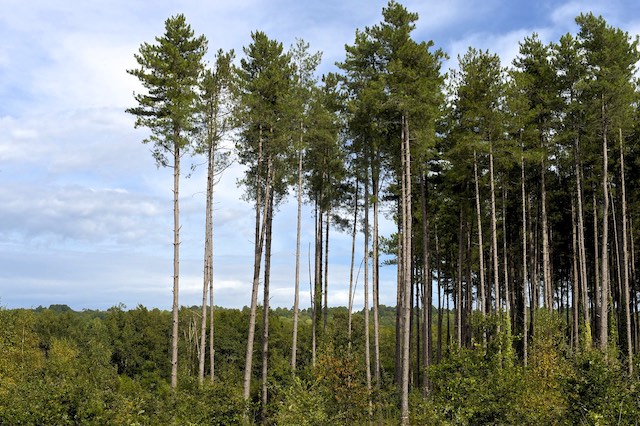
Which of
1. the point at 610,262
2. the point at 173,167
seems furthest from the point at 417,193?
the point at 610,262

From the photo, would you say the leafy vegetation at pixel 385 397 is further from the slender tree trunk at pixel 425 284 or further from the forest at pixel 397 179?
the slender tree trunk at pixel 425 284

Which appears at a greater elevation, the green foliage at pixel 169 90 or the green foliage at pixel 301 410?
the green foliage at pixel 169 90

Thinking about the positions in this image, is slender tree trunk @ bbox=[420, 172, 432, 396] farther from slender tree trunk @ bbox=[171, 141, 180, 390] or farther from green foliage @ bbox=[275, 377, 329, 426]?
slender tree trunk @ bbox=[171, 141, 180, 390]

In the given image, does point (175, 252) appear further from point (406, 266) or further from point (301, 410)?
point (301, 410)

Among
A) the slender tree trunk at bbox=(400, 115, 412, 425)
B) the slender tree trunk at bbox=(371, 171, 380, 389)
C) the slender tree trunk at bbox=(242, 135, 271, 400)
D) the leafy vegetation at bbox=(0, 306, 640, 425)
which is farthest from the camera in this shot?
the slender tree trunk at bbox=(371, 171, 380, 389)

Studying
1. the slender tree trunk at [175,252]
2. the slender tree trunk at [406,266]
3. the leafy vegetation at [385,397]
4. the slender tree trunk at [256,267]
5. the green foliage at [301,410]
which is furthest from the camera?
the slender tree trunk at [256,267]

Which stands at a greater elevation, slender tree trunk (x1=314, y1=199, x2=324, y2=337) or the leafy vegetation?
slender tree trunk (x1=314, y1=199, x2=324, y2=337)

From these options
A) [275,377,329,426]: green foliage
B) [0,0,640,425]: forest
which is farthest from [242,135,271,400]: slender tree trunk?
[275,377,329,426]: green foliage

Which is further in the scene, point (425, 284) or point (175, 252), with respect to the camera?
point (425, 284)

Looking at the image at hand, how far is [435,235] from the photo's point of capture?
107ft

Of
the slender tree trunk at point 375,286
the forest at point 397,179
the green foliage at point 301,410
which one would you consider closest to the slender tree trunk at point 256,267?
the forest at point 397,179

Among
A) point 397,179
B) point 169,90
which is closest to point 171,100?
point 169,90

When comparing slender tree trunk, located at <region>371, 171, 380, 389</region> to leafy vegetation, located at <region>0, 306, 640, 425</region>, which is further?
slender tree trunk, located at <region>371, 171, 380, 389</region>

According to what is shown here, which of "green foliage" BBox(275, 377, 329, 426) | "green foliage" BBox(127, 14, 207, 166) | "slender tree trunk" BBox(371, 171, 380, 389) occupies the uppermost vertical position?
"green foliage" BBox(127, 14, 207, 166)
